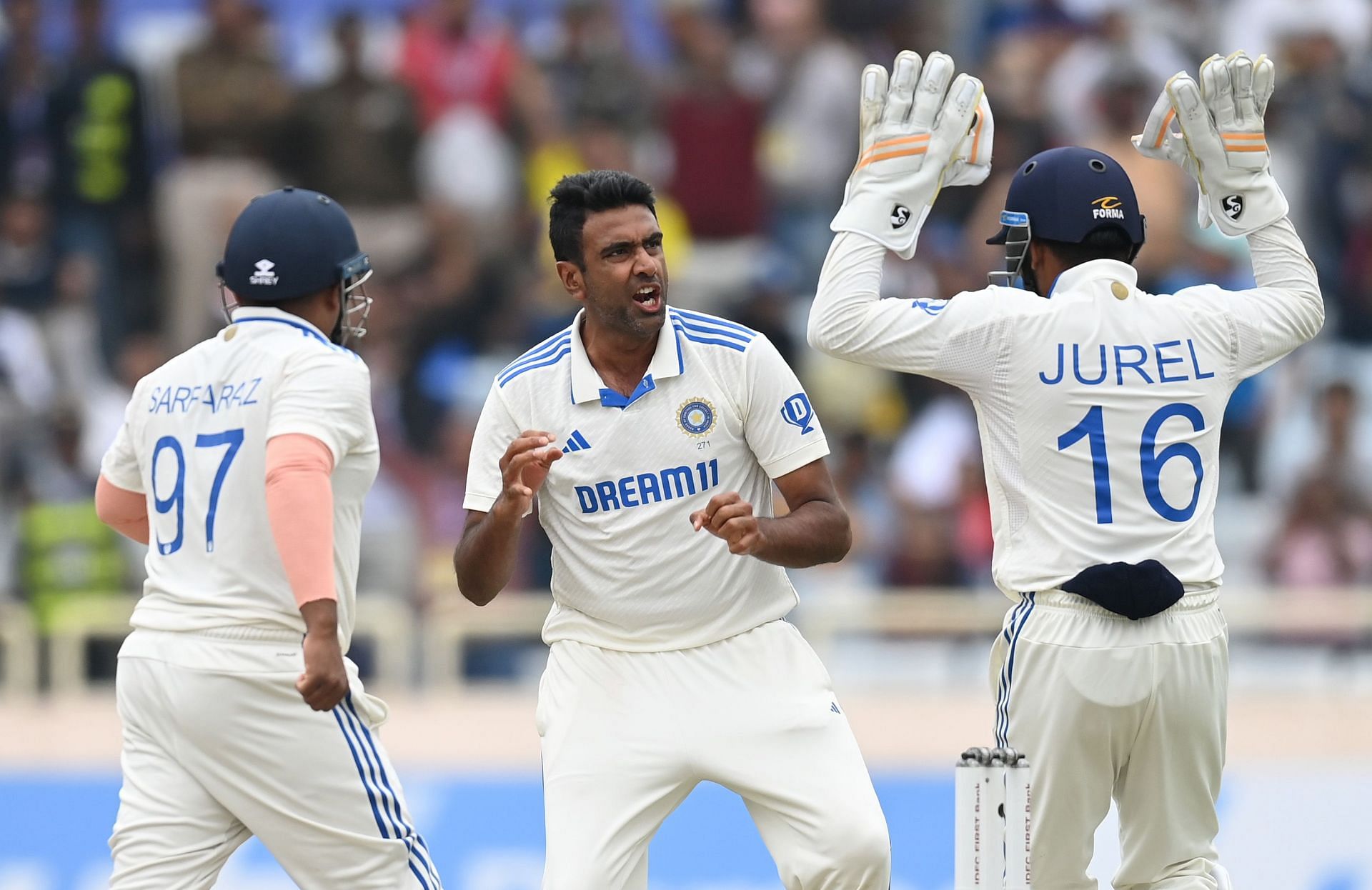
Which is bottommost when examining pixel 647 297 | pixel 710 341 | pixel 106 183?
pixel 710 341

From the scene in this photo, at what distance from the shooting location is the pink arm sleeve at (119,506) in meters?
5.64

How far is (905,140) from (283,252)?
1.61 meters

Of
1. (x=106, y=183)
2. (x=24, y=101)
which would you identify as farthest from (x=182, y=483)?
(x=24, y=101)

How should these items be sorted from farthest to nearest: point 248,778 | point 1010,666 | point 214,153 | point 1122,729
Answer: point 214,153, point 1010,666, point 1122,729, point 248,778

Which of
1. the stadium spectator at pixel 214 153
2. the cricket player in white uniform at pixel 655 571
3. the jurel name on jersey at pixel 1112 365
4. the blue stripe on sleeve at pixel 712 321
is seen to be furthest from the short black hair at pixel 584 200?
the stadium spectator at pixel 214 153

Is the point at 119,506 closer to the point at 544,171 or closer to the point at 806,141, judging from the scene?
the point at 544,171

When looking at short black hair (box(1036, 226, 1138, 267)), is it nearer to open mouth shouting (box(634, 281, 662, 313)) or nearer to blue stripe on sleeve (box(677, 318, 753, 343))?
blue stripe on sleeve (box(677, 318, 753, 343))

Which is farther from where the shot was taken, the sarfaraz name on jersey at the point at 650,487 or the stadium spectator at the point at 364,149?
the stadium spectator at the point at 364,149

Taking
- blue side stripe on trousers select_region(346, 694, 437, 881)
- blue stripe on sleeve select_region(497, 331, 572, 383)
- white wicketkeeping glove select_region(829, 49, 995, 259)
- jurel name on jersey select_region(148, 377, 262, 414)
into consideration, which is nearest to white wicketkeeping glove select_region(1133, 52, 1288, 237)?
white wicketkeeping glove select_region(829, 49, 995, 259)

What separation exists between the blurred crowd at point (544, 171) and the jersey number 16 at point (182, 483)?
694 centimetres

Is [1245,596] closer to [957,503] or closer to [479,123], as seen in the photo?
[957,503]

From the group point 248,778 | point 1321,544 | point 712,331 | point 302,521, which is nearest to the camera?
point 302,521

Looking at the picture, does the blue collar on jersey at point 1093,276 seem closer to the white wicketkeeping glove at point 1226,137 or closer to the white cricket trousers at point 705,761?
the white wicketkeeping glove at point 1226,137

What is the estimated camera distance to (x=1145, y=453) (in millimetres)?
5375
